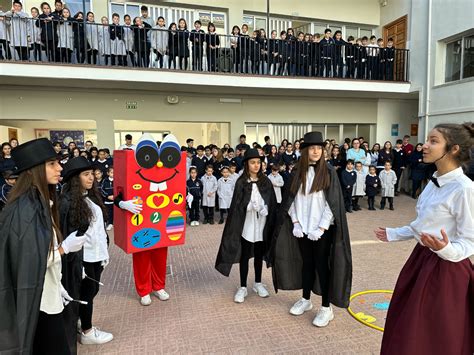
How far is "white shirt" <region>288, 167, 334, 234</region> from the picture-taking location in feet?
11.3

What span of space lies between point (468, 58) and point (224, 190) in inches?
332

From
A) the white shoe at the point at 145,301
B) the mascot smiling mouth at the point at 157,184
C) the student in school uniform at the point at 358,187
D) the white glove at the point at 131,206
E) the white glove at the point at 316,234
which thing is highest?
the mascot smiling mouth at the point at 157,184

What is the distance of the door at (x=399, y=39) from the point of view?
494 inches

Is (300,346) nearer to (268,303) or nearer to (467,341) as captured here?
(268,303)

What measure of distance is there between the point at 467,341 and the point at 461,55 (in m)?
11.2

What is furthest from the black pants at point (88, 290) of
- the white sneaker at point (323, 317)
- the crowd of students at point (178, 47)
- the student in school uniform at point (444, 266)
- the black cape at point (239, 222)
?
the crowd of students at point (178, 47)

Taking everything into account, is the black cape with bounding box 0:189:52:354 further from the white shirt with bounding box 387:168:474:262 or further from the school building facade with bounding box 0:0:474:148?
the school building facade with bounding box 0:0:474:148

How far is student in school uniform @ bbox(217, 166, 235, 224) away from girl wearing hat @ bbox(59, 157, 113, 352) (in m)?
5.32

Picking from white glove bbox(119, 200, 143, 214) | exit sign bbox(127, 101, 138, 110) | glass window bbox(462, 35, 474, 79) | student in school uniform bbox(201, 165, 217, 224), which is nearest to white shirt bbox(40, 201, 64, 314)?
white glove bbox(119, 200, 143, 214)

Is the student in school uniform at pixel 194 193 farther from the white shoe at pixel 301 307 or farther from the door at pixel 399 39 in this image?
the door at pixel 399 39

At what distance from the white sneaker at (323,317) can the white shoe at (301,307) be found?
209 millimetres

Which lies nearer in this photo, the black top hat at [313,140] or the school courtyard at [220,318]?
the school courtyard at [220,318]

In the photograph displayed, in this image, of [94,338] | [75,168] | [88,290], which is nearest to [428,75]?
[75,168]

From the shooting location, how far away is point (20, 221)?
1.96 m
